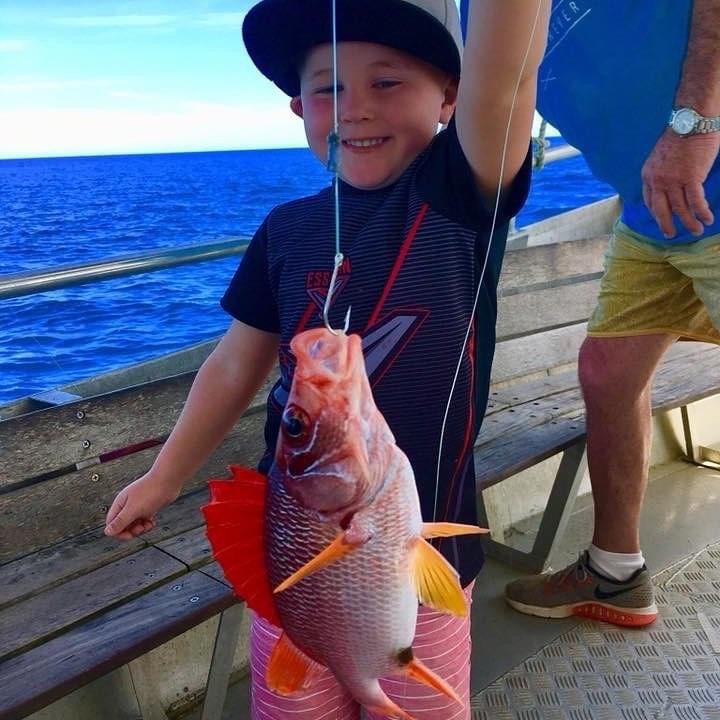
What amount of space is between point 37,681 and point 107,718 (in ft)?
2.92

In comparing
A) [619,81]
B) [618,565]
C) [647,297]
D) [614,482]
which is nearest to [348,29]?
[619,81]

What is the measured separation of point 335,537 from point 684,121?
159 cm

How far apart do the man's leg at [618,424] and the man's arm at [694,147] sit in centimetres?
69

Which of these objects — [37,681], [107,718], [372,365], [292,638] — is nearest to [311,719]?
[292,638]

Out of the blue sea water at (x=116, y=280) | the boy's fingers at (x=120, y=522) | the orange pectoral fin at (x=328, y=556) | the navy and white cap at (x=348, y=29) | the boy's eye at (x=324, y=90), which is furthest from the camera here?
the blue sea water at (x=116, y=280)

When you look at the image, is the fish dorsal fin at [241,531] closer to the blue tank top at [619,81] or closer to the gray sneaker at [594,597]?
the blue tank top at [619,81]

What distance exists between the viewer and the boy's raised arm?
1221 millimetres

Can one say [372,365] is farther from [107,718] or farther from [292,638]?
[107,718]

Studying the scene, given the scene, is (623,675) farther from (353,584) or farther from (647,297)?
(353,584)

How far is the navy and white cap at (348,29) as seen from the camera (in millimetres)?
1512

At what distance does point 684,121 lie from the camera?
2082 mm

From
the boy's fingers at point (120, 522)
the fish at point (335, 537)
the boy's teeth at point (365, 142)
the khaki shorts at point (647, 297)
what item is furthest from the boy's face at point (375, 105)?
the khaki shorts at point (647, 297)

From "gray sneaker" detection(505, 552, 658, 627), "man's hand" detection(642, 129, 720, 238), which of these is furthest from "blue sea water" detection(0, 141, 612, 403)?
"gray sneaker" detection(505, 552, 658, 627)

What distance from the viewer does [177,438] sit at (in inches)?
74.1
